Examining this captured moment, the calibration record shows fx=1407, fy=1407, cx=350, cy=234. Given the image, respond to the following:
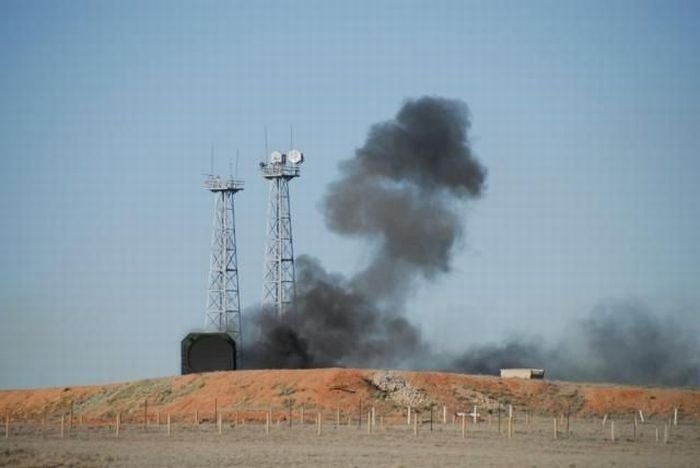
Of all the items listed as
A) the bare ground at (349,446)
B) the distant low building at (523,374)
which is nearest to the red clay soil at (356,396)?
the distant low building at (523,374)

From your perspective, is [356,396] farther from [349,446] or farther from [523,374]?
[349,446]

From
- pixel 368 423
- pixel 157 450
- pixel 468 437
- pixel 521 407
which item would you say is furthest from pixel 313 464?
pixel 521 407

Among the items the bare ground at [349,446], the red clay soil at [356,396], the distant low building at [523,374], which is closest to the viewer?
the bare ground at [349,446]

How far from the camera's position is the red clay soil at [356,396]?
304ft

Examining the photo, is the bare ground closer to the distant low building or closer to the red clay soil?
the red clay soil

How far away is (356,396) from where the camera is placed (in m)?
93.2

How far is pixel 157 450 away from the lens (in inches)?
2566

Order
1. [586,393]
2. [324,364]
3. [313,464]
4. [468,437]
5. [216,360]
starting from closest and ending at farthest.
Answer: [313,464] → [468,437] → [586,393] → [216,360] → [324,364]

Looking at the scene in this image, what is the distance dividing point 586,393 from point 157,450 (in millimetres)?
40721

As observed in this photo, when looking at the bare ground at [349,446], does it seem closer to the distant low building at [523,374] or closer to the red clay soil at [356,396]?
the red clay soil at [356,396]

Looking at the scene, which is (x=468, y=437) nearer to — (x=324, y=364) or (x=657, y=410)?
(x=657, y=410)

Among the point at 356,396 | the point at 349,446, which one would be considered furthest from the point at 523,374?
the point at 349,446

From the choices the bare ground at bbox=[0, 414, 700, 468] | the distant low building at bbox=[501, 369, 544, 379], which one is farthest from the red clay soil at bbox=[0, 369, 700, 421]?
the bare ground at bbox=[0, 414, 700, 468]

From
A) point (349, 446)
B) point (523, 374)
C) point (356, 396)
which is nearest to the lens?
point (349, 446)
